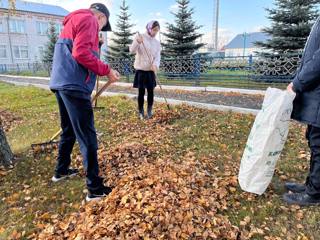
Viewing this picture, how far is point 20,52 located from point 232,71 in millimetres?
33765

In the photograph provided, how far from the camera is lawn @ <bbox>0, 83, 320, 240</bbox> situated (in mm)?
2170

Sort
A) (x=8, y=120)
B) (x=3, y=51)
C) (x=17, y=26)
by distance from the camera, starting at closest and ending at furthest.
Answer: (x=8, y=120) → (x=3, y=51) → (x=17, y=26)

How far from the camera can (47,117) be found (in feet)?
21.3

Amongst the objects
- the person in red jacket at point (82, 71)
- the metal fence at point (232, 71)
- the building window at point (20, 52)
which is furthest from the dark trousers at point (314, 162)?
the building window at point (20, 52)

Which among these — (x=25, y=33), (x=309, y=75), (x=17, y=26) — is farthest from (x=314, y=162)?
(x=25, y=33)

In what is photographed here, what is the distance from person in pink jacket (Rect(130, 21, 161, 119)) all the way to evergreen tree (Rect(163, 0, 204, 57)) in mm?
8119

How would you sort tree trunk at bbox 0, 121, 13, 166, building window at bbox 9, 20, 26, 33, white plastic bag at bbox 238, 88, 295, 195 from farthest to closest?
building window at bbox 9, 20, 26, 33, tree trunk at bbox 0, 121, 13, 166, white plastic bag at bbox 238, 88, 295, 195

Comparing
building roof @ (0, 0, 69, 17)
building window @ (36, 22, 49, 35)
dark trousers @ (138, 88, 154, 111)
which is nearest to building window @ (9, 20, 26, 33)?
building roof @ (0, 0, 69, 17)

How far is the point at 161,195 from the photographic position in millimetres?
2439

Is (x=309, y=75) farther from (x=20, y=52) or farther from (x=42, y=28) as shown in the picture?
(x=42, y=28)

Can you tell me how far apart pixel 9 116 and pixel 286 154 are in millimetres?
6258

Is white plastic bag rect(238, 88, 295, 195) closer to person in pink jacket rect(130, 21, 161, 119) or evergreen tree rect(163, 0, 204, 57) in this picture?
person in pink jacket rect(130, 21, 161, 119)

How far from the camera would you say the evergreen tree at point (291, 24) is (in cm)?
944

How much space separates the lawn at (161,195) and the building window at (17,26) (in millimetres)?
A: 35282
